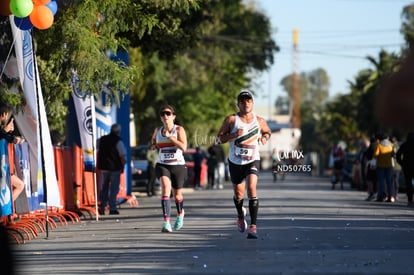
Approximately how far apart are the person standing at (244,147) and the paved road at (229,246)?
1.63 feet

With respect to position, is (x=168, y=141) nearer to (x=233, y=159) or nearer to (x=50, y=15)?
(x=233, y=159)

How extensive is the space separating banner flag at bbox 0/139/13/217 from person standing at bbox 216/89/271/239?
3.01 meters

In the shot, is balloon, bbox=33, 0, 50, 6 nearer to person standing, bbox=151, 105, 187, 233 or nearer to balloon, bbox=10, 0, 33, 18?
balloon, bbox=10, 0, 33, 18

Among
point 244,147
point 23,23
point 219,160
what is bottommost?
point 244,147

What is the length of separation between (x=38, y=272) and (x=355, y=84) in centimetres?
6329

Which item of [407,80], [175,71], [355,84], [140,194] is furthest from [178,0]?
[355,84]

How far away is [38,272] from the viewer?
29.4 feet

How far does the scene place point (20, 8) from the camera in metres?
12.4

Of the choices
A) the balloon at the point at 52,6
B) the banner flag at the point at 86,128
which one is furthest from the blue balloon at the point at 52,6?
the banner flag at the point at 86,128

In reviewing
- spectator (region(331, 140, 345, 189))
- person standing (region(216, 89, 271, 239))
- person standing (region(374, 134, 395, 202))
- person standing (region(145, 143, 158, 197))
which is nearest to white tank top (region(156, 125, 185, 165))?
person standing (region(216, 89, 271, 239))

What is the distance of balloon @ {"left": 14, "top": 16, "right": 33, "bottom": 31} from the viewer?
13.0m

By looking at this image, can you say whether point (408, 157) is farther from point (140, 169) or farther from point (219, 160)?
point (219, 160)

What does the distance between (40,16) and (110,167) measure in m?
6.05

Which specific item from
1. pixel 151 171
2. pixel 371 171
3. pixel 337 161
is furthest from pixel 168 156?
pixel 337 161
